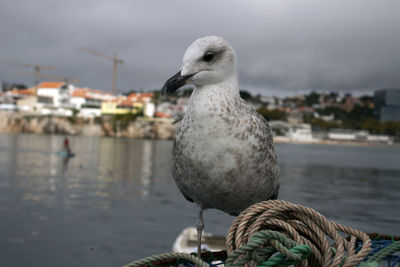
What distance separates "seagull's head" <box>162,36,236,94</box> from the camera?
7.45ft

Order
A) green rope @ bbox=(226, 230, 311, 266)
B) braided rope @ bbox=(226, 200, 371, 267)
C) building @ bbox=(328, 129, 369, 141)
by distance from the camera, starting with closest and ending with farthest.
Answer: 1. green rope @ bbox=(226, 230, 311, 266)
2. braided rope @ bbox=(226, 200, 371, 267)
3. building @ bbox=(328, 129, 369, 141)

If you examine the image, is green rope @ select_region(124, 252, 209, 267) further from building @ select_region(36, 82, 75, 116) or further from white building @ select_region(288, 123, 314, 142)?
white building @ select_region(288, 123, 314, 142)

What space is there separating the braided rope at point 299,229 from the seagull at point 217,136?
1.71ft

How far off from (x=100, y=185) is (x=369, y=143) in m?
144

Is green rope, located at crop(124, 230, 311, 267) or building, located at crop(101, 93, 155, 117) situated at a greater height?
building, located at crop(101, 93, 155, 117)

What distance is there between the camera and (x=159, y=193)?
18.9 metres

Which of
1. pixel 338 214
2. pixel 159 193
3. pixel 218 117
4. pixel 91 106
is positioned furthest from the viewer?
pixel 91 106

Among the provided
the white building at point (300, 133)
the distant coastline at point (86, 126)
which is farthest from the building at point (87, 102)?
the white building at point (300, 133)

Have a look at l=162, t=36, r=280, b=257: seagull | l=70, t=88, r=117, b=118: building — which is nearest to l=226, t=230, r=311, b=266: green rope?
l=162, t=36, r=280, b=257: seagull

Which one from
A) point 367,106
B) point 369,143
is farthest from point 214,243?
point 367,106

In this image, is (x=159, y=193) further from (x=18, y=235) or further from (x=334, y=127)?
(x=334, y=127)

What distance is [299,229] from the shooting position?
183 cm

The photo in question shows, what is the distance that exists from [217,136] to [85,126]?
336 ft

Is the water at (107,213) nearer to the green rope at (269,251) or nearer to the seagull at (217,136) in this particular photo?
the seagull at (217,136)
